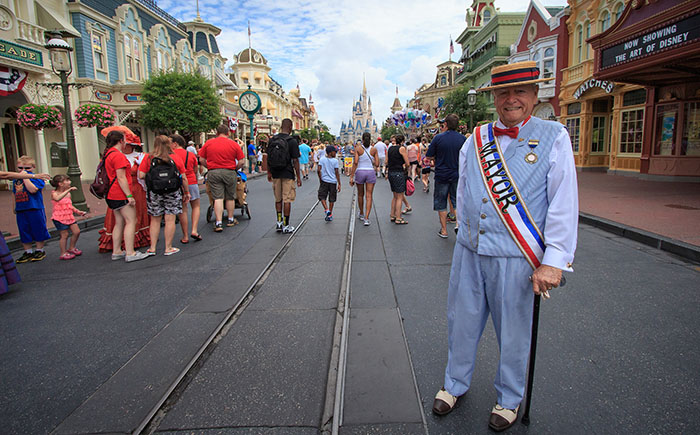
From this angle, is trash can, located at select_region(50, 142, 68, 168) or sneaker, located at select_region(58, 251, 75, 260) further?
trash can, located at select_region(50, 142, 68, 168)

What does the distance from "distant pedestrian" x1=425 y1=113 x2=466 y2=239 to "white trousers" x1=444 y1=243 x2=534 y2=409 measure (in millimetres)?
4722

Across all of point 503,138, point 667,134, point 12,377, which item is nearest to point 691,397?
point 503,138

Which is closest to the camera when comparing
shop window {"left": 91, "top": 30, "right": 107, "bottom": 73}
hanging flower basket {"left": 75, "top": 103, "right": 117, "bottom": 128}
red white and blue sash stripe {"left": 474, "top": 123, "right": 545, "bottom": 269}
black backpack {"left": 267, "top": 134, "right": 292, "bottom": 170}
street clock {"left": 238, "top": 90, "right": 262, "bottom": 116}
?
red white and blue sash stripe {"left": 474, "top": 123, "right": 545, "bottom": 269}

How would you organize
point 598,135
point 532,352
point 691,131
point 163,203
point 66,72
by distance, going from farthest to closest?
point 598,135
point 691,131
point 66,72
point 163,203
point 532,352

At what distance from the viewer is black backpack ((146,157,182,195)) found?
6188 mm

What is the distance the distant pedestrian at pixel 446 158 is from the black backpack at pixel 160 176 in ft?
13.4

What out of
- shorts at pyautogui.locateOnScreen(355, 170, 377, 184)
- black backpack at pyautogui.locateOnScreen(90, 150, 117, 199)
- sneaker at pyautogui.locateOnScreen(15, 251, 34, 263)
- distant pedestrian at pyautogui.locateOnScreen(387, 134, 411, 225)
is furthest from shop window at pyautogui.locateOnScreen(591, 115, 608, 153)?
sneaker at pyautogui.locateOnScreen(15, 251, 34, 263)

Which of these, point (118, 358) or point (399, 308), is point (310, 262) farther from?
point (118, 358)

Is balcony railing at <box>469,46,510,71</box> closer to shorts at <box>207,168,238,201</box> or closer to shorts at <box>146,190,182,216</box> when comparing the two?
shorts at <box>207,168,238,201</box>

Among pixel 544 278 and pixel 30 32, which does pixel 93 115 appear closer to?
pixel 30 32

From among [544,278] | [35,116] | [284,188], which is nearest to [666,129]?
[284,188]

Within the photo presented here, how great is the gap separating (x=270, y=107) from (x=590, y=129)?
45.5 m

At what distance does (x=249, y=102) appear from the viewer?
863 inches

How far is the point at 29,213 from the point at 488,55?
41.0 meters
